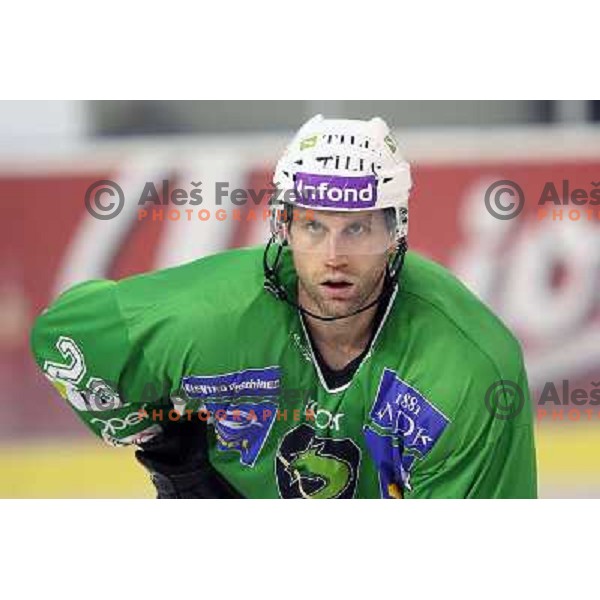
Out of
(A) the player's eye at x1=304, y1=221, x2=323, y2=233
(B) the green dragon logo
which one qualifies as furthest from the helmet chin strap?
(B) the green dragon logo

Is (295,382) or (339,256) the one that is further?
(295,382)

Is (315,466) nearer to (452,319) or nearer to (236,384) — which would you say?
(236,384)

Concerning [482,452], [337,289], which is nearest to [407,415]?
[482,452]

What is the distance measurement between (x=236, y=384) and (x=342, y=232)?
0.33 meters

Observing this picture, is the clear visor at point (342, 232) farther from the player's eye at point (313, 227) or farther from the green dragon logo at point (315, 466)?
the green dragon logo at point (315, 466)

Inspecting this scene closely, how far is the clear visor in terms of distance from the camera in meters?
2.16

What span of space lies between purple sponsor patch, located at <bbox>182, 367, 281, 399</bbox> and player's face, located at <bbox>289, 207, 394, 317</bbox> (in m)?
0.15

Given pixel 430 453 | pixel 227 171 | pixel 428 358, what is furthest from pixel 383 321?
pixel 227 171

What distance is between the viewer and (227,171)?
7.79ft

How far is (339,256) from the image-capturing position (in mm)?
2164

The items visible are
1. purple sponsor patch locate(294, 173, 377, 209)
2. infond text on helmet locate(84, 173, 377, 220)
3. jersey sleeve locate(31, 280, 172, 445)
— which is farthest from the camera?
infond text on helmet locate(84, 173, 377, 220)

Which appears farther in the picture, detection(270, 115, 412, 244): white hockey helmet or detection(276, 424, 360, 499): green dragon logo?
detection(276, 424, 360, 499): green dragon logo

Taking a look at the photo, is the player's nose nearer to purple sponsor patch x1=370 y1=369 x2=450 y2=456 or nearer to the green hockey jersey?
the green hockey jersey

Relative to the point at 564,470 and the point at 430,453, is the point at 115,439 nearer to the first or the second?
the point at 430,453
